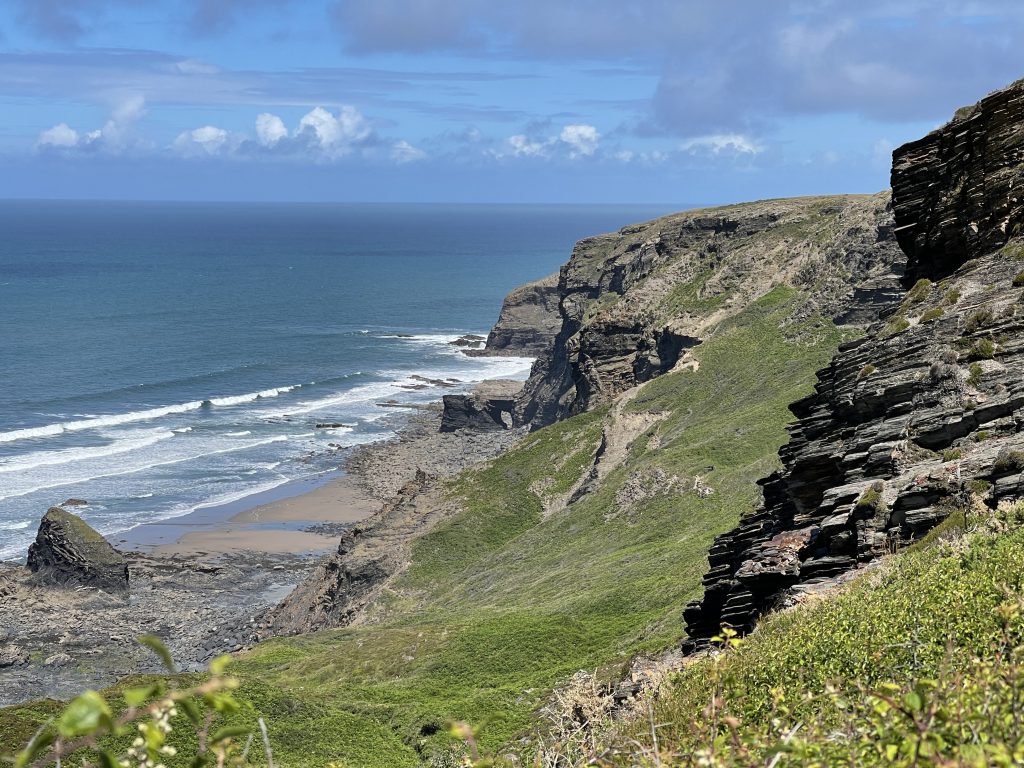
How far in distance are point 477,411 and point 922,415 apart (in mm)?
86970

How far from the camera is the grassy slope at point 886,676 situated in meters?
6.54

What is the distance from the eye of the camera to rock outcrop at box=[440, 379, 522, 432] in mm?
110938

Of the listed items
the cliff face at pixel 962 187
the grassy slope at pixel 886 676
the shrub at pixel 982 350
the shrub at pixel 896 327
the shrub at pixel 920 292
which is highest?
the cliff face at pixel 962 187

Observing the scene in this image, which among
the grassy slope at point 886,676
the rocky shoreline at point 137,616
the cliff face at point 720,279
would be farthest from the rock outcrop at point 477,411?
the grassy slope at point 886,676

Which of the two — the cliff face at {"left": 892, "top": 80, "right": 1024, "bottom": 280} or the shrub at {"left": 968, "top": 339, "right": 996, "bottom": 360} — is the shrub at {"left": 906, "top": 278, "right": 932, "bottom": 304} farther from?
the shrub at {"left": 968, "top": 339, "right": 996, "bottom": 360}

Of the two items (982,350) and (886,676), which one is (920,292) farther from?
(886,676)

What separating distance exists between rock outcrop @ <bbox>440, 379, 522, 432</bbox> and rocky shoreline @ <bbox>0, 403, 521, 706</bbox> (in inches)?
1247

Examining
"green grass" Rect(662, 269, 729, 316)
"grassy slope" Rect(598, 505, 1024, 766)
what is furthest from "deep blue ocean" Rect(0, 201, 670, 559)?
"grassy slope" Rect(598, 505, 1024, 766)

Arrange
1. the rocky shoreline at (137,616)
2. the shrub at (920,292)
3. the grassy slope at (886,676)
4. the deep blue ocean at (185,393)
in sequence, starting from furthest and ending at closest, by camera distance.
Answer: the deep blue ocean at (185,393)
the rocky shoreline at (137,616)
the shrub at (920,292)
the grassy slope at (886,676)

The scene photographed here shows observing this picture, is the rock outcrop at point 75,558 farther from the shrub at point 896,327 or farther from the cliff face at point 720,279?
the shrub at point 896,327

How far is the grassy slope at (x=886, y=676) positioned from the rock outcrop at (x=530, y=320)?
12966cm

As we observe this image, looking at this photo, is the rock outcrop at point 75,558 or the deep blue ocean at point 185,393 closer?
the rock outcrop at point 75,558

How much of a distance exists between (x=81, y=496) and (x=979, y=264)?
72.7 meters

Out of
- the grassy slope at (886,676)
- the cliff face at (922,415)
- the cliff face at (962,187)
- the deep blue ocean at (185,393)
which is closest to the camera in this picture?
the grassy slope at (886,676)
